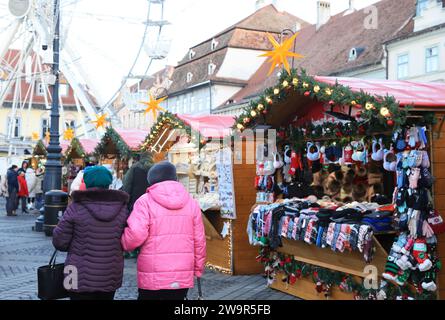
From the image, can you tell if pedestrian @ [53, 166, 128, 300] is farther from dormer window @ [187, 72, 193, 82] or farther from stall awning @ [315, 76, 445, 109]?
dormer window @ [187, 72, 193, 82]

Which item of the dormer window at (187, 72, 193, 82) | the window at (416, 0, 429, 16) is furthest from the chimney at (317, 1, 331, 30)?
the window at (416, 0, 429, 16)

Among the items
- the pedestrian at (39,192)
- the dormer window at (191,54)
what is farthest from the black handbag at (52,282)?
the dormer window at (191,54)

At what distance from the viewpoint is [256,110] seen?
709cm

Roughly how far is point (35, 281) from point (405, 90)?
15.6ft

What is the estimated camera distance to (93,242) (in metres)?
3.79

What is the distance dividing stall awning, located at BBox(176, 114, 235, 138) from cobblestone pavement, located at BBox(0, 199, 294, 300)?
6.78 ft

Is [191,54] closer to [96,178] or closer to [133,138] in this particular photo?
[133,138]

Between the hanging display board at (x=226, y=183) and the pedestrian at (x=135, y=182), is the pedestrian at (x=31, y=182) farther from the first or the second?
the hanging display board at (x=226, y=183)

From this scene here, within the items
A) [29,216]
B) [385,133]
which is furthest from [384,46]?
[385,133]

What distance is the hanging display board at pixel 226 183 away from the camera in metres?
8.10

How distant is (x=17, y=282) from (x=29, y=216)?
10821mm

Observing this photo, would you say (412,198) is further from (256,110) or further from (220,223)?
(220,223)

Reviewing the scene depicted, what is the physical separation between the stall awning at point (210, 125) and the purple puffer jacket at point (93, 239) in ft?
16.2

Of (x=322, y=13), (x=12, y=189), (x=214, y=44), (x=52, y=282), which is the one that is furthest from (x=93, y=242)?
(x=214, y=44)
